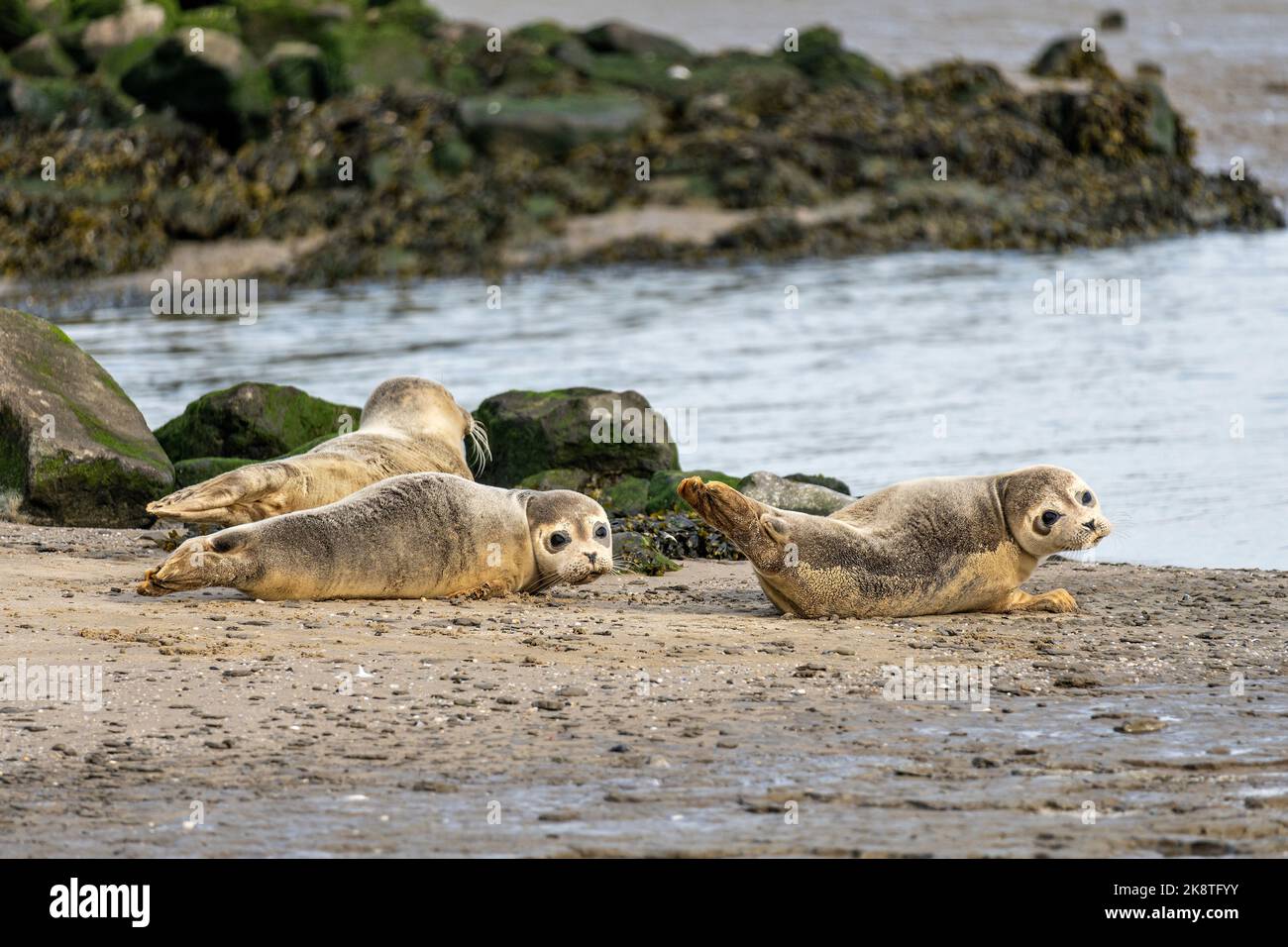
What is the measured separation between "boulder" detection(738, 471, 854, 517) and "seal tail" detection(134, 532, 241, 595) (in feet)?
8.74

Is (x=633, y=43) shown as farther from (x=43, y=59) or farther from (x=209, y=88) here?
(x=43, y=59)

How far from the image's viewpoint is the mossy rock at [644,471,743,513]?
27.8 feet

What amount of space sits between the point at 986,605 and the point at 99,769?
3.14 m

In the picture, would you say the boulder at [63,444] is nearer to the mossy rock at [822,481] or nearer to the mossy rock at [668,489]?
the mossy rock at [668,489]

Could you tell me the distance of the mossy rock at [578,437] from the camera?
9109 millimetres

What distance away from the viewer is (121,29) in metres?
28.4

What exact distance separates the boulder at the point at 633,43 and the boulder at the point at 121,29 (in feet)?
22.1

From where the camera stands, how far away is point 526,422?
9164mm

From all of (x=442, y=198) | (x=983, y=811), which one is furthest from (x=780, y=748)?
(x=442, y=198)

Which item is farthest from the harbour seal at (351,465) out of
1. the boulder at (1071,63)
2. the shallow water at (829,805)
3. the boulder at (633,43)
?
the boulder at (1071,63)

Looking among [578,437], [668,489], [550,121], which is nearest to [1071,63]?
[550,121]

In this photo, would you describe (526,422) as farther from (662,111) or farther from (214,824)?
(662,111)

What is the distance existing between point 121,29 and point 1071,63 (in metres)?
14.6

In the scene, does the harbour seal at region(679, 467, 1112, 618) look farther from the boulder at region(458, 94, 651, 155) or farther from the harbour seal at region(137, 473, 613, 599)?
the boulder at region(458, 94, 651, 155)
